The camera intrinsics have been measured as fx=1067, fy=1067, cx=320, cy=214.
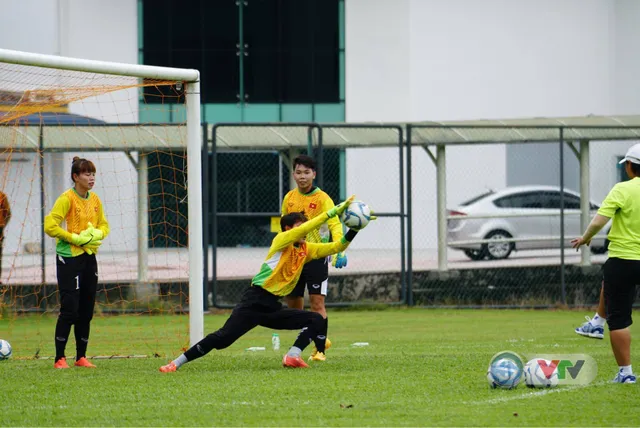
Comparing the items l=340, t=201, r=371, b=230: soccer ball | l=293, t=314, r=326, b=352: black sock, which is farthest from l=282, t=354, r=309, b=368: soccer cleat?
l=340, t=201, r=371, b=230: soccer ball

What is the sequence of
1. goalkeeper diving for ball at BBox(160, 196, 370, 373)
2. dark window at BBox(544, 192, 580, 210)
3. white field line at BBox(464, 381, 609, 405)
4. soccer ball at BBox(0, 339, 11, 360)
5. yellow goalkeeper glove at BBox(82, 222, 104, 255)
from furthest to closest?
dark window at BBox(544, 192, 580, 210) → soccer ball at BBox(0, 339, 11, 360) → yellow goalkeeper glove at BBox(82, 222, 104, 255) → goalkeeper diving for ball at BBox(160, 196, 370, 373) → white field line at BBox(464, 381, 609, 405)

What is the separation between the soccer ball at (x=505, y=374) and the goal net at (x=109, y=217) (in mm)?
3694

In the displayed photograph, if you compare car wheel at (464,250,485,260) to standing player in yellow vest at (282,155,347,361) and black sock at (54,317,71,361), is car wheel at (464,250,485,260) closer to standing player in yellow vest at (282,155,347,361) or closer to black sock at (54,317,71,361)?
standing player in yellow vest at (282,155,347,361)

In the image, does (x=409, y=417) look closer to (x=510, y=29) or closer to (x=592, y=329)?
(x=592, y=329)

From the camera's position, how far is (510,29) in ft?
114

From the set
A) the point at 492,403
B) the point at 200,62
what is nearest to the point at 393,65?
the point at 200,62

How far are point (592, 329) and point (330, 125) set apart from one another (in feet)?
25.3

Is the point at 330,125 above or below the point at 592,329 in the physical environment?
above

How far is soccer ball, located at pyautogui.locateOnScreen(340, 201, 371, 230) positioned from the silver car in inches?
375

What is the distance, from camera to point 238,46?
108ft

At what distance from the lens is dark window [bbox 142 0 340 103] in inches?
1289

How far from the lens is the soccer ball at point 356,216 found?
28.9 feet

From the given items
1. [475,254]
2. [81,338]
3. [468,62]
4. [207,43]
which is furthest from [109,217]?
[468,62]

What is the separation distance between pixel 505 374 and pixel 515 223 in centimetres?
1280
